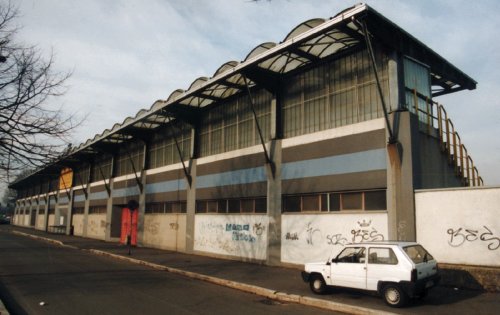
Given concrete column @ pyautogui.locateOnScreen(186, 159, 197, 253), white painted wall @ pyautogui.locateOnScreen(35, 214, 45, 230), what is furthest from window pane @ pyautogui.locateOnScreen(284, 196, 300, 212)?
white painted wall @ pyautogui.locateOnScreen(35, 214, 45, 230)

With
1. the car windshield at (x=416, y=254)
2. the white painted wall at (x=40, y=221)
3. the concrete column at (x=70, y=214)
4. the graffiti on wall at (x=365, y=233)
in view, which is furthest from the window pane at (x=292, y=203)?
the white painted wall at (x=40, y=221)

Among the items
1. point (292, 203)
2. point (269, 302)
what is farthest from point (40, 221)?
point (269, 302)

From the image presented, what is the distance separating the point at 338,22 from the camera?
1271cm

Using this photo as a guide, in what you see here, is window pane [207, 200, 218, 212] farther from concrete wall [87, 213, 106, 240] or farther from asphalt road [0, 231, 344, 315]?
concrete wall [87, 213, 106, 240]

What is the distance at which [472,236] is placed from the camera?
11.4m

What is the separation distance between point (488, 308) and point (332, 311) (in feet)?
11.7

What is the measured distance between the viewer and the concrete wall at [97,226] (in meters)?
36.4

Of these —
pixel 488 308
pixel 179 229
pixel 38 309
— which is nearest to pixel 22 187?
pixel 179 229

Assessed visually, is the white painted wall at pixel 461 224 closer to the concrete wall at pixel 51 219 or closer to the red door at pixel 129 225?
the red door at pixel 129 225

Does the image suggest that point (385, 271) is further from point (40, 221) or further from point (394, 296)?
point (40, 221)

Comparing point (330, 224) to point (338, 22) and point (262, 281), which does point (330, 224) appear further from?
point (338, 22)

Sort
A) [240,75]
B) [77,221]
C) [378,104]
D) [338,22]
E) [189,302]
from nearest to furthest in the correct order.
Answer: [189,302] < [338,22] < [378,104] < [240,75] < [77,221]

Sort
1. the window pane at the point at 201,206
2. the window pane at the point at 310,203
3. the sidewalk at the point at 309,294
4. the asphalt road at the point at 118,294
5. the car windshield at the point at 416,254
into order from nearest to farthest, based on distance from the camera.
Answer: the sidewalk at the point at 309,294 → the asphalt road at the point at 118,294 → the car windshield at the point at 416,254 → the window pane at the point at 310,203 → the window pane at the point at 201,206

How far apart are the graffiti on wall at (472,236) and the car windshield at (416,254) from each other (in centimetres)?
233
